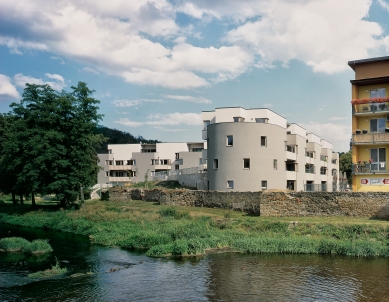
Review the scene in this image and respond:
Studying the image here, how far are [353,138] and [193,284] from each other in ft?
87.3

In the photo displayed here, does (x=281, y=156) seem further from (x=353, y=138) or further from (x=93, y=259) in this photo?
(x=93, y=259)

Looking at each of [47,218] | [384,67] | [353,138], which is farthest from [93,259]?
[384,67]

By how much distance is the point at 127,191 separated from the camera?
59.9m

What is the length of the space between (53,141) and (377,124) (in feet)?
119

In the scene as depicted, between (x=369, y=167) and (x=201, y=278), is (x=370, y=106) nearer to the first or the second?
(x=369, y=167)

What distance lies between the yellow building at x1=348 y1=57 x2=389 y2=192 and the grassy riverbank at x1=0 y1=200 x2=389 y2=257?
28.6ft

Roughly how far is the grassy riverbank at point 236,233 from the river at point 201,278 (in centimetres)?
130

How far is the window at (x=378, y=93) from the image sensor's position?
1587 inches

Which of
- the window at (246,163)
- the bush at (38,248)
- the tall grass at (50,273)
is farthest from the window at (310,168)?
the tall grass at (50,273)

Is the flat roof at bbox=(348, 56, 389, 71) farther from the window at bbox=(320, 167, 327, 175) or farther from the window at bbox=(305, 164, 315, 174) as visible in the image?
the window at bbox=(320, 167, 327, 175)

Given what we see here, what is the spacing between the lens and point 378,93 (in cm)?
4056

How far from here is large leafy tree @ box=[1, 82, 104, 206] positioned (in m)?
49.2

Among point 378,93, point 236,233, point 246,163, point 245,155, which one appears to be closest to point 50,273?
point 236,233

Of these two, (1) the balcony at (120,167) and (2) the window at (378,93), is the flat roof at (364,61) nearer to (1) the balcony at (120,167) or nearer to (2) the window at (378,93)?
(2) the window at (378,93)
